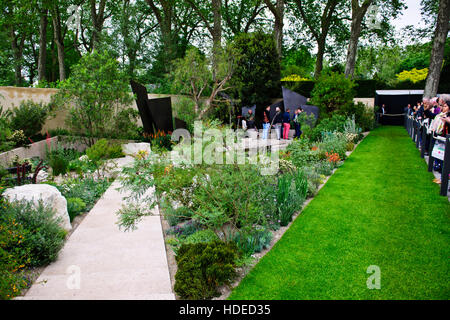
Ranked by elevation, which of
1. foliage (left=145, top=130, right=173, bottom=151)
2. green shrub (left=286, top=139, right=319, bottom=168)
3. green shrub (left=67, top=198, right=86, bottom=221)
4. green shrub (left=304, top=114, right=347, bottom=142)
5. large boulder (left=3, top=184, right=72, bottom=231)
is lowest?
green shrub (left=67, top=198, right=86, bottom=221)

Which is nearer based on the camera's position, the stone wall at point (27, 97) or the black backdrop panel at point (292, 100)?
the stone wall at point (27, 97)

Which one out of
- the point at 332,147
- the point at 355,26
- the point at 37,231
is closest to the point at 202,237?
the point at 37,231

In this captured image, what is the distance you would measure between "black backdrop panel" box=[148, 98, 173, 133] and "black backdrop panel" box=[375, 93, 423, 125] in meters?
14.2

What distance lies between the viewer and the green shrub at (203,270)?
11.7 ft

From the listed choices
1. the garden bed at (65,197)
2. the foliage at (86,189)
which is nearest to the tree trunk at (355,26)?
the garden bed at (65,197)

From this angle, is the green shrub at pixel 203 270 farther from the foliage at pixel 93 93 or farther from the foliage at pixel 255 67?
the foliage at pixel 255 67

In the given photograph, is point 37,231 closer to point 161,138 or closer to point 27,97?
point 161,138

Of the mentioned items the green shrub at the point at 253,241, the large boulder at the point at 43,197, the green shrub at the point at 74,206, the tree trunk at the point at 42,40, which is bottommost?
the green shrub at the point at 253,241

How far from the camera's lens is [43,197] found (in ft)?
16.9

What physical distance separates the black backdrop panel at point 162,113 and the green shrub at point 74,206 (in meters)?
7.43

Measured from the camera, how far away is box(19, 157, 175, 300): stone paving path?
3.65 m

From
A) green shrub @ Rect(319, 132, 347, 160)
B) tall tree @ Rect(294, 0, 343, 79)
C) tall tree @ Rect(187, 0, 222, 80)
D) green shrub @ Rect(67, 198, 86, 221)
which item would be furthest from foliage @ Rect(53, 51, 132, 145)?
tall tree @ Rect(294, 0, 343, 79)

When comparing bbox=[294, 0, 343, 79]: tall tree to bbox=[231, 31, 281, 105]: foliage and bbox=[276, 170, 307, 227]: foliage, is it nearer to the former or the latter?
bbox=[231, 31, 281, 105]: foliage

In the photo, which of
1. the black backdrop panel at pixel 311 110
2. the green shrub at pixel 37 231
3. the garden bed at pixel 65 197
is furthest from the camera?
the black backdrop panel at pixel 311 110
